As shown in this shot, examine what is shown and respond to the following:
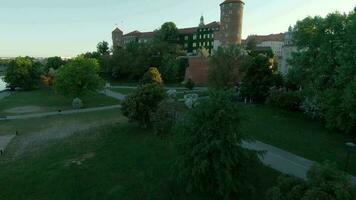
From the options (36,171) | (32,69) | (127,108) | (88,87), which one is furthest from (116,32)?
(36,171)

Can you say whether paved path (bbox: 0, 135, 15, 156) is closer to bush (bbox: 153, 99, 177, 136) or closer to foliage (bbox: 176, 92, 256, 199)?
bush (bbox: 153, 99, 177, 136)

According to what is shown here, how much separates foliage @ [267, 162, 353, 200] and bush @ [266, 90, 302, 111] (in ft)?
68.3

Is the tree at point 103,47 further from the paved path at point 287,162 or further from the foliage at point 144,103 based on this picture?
the paved path at point 287,162

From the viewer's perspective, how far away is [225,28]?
236 ft

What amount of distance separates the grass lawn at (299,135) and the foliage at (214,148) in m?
1.24

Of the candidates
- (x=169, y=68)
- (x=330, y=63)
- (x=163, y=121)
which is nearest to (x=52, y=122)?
(x=163, y=121)

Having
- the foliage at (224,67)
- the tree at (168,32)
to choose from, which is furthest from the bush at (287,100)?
the tree at (168,32)

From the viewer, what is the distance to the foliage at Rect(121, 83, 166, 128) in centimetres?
2339

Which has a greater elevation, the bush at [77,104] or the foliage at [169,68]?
the foliage at [169,68]

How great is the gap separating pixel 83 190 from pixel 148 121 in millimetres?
10275

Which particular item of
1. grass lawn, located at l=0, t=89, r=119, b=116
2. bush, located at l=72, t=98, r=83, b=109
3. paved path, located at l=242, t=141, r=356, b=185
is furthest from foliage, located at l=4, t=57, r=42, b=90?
paved path, located at l=242, t=141, r=356, b=185

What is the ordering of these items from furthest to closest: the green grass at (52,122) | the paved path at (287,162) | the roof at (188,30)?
the roof at (188,30) < the green grass at (52,122) < the paved path at (287,162)

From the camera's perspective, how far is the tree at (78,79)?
128 feet

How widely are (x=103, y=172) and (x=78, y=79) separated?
25.9 m
